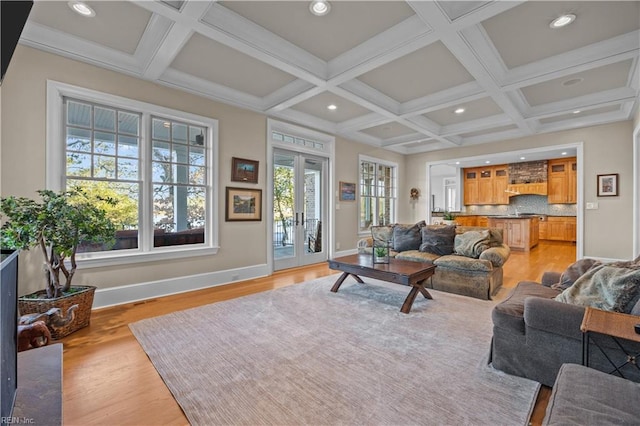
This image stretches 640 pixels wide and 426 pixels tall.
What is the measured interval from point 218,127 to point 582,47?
15.0 ft

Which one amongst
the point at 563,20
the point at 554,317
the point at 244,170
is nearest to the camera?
the point at 554,317

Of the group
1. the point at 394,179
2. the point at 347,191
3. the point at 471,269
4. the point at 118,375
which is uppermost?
the point at 394,179

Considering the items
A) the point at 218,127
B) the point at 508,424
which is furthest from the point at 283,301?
the point at 218,127

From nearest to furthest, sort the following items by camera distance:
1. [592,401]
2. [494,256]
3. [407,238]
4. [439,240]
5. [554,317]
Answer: [592,401]
[554,317]
[494,256]
[439,240]
[407,238]

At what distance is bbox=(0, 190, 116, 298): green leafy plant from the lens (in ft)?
7.54

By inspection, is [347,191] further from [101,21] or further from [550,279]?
[101,21]

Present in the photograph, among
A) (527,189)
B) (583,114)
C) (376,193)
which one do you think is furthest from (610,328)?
(527,189)

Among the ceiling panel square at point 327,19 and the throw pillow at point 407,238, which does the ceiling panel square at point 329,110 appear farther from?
the throw pillow at point 407,238

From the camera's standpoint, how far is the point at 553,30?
280 centimetres

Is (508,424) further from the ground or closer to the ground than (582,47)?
closer to the ground

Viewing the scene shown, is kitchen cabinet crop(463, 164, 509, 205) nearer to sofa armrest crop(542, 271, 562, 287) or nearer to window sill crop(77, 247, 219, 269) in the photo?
sofa armrest crop(542, 271, 562, 287)

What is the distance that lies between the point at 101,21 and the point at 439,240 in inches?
189

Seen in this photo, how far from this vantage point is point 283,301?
3418mm

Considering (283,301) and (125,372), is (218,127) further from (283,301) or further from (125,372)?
(125,372)
